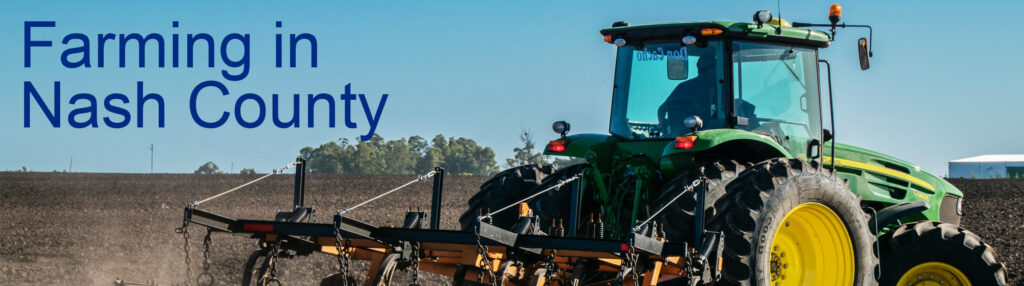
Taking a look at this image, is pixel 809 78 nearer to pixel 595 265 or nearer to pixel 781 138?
pixel 781 138

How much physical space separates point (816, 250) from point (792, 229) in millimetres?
213

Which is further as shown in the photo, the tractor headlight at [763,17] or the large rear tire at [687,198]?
the tractor headlight at [763,17]

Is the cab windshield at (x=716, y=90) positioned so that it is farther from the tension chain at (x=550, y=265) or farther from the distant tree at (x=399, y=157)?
the distant tree at (x=399, y=157)

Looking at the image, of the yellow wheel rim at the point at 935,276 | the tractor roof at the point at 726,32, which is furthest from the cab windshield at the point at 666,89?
the yellow wheel rim at the point at 935,276

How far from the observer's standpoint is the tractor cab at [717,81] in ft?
24.1

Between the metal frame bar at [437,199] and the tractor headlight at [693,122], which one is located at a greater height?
the tractor headlight at [693,122]

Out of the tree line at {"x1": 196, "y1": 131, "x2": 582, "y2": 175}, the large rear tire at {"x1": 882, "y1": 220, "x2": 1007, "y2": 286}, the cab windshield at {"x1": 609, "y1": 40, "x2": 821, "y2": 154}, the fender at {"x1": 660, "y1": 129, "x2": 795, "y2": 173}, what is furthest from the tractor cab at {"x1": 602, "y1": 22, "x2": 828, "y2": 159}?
the tree line at {"x1": 196, "y1": 131, "x2": 582, "y2": 175}

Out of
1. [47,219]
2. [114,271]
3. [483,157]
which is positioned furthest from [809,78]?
[483,157]

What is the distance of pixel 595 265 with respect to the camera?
6484mm

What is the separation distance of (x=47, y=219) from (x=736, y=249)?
16.5 m

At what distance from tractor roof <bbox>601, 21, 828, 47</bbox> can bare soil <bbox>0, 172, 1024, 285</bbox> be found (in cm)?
471

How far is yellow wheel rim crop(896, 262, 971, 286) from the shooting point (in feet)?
26.1

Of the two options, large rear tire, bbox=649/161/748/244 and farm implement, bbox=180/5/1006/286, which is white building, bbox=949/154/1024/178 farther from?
large rear tire, bbox=649/161/748/244

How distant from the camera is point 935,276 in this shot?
807 cm
